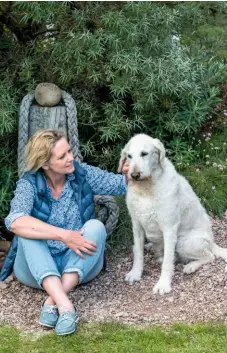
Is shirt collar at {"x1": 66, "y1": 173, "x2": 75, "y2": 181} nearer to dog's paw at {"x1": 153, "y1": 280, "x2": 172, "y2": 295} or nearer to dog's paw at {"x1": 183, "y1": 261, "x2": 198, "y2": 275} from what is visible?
dog's paw at {"x1": 153, "y1": 280, "x2": 172, "y2": 295}

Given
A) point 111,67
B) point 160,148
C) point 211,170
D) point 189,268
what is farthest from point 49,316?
point 211,170

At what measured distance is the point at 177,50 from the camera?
6.96 m

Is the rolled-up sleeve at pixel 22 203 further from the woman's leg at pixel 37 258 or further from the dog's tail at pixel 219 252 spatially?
the dog's tail at pixel 219 252

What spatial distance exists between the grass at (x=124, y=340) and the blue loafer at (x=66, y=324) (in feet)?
0.13

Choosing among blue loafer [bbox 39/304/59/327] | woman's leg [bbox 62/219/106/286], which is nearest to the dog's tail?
woman's leg [bbox 62/219/106/286]

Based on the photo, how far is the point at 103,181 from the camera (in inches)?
196

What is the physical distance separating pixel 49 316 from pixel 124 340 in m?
0.55

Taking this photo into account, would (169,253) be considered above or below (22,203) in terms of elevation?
below

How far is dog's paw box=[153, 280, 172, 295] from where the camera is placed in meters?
4.81

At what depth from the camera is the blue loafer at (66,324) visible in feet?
13.7

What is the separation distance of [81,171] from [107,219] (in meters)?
0.63

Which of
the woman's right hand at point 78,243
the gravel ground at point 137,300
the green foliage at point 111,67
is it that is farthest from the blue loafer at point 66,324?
the green foliage at point 111,67

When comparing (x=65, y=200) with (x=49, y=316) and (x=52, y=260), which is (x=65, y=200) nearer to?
(x=52, y=260)

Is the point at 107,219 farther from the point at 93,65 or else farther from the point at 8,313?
the point at 93,65
